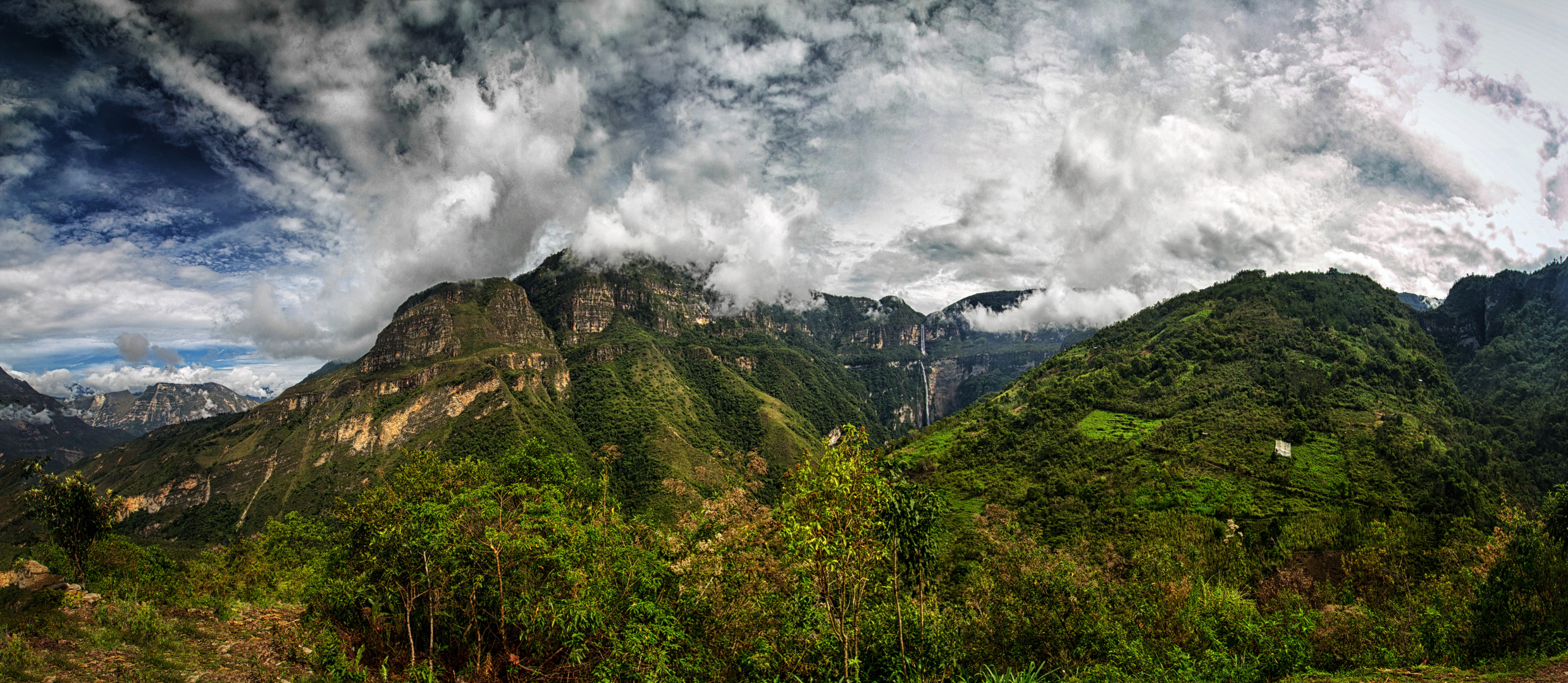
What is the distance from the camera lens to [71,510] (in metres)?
28.3

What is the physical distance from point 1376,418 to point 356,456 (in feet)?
692

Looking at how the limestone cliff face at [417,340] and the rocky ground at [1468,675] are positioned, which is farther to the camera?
the limestone cliff face at [417,340]

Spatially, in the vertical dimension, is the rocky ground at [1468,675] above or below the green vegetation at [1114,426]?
below

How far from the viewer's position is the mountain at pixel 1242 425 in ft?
203

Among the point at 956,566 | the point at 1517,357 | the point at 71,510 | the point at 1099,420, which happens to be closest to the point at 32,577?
the point at 71,510

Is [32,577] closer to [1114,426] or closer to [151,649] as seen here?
[151,649]

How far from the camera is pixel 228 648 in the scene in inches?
610

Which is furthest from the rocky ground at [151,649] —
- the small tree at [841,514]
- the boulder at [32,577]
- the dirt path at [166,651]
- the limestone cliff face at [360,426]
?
the limestone cliff face at [360,426]

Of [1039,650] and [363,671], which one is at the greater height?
[363,671]

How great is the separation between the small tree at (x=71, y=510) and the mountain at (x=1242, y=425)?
273 ft

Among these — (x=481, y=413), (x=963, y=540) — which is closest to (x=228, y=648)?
(x=963, y=540)

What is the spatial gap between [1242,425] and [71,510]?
395 ft

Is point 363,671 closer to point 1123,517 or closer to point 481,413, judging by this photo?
point 1123,517

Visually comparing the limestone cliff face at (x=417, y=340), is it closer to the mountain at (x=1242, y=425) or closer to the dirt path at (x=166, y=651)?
the mountain at (x=1242, y=425)
